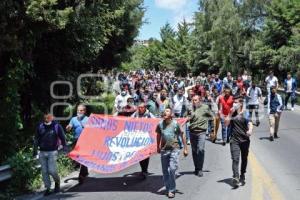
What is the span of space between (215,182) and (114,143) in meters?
2.44

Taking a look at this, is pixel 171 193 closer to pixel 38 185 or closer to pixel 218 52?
pixel 38 185

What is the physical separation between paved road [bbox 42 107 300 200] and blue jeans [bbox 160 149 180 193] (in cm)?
24

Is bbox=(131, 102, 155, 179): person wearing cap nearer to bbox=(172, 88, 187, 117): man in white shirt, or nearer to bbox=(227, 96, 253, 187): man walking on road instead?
bbox=(227, 96, 253, 187): man walking on road

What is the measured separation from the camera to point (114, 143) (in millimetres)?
12062

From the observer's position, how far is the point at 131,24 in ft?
85.7

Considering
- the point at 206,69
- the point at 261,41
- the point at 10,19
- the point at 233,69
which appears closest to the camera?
the point at 10,19

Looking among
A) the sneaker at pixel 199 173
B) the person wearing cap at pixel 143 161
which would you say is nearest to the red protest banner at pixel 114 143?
the person wearing cap at pixel 143 161

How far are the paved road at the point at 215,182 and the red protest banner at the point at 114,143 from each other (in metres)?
0.51

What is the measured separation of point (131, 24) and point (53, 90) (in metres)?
9.28

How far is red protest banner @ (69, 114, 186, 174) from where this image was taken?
11.6 metres

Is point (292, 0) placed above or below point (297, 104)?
above

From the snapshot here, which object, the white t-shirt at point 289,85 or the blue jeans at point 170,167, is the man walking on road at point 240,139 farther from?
the white t-shirt at point 289,85

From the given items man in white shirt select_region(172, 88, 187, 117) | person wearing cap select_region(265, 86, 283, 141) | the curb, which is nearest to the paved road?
the curb

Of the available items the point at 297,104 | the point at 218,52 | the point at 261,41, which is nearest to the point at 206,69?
the point at 218,52
